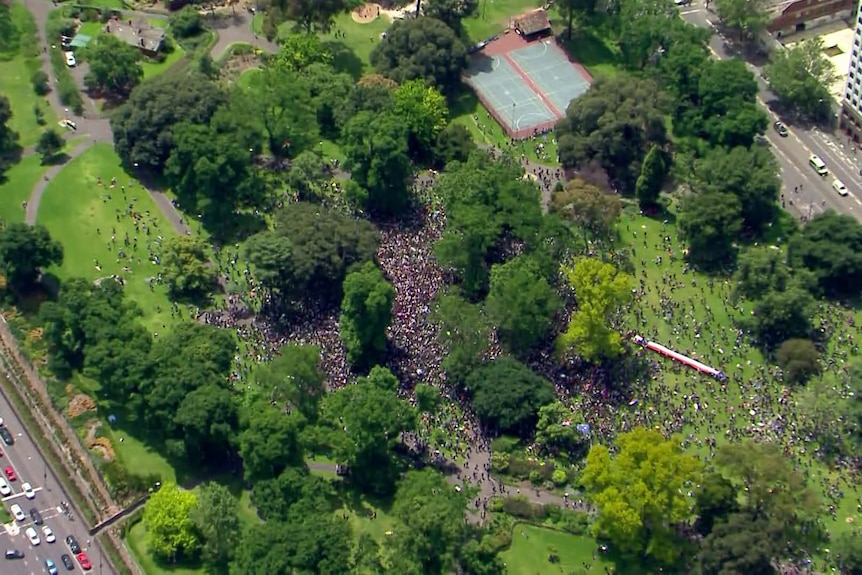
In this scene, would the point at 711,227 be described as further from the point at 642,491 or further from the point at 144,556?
the point at 144,556

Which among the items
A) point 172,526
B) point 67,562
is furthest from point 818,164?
point 67,562

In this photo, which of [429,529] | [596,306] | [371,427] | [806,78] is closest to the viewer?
[429,529]

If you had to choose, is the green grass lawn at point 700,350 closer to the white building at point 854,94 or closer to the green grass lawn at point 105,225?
the white building at point 854,94

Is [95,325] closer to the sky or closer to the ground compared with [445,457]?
closer to the sky

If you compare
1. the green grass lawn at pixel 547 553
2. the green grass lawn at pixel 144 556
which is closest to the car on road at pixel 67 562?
the green grass lawn at pixel 144 556

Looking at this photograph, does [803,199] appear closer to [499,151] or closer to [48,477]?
[499,151]

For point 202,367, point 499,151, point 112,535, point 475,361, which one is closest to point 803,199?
point 499,151
